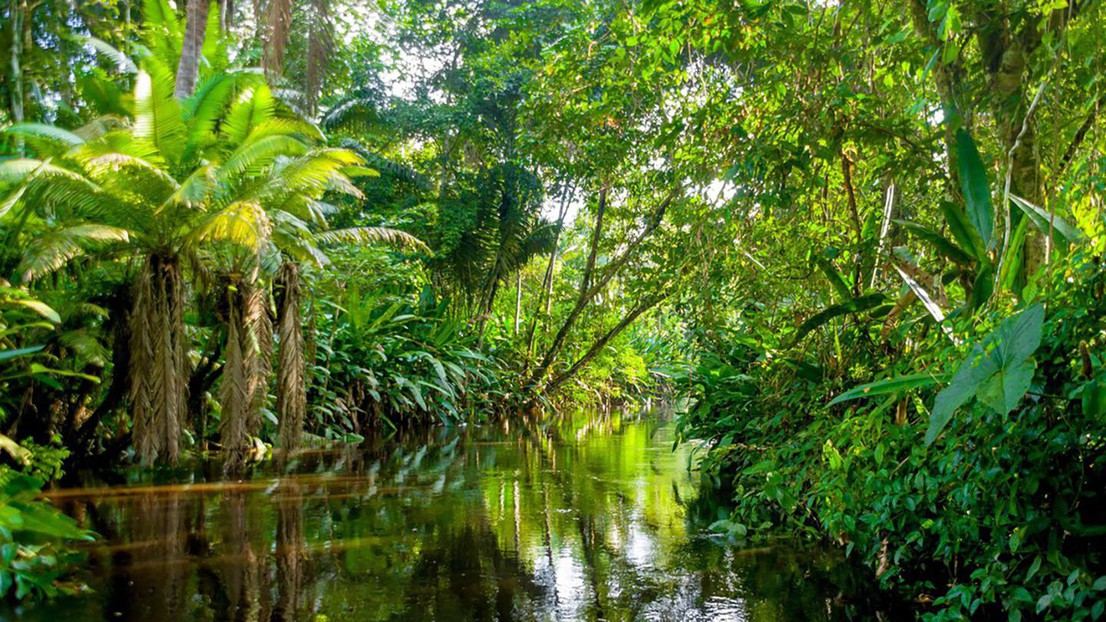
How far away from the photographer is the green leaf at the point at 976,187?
3691 mm

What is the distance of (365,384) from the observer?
1319 centimetres

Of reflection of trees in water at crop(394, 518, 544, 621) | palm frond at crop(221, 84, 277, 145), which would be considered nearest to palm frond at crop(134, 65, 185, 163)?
palm frond at crop(221, 84, 277, 145)

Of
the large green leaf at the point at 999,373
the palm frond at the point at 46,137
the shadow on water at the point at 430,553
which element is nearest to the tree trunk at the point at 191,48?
the palm frond at the point at 46,137

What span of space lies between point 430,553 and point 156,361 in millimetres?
4229

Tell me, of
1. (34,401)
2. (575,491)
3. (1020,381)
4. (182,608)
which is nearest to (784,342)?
(575,491)

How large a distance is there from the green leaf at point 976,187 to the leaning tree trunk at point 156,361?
269 inches

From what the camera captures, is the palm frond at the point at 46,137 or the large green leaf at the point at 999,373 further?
the palm frond at the point at 46,137

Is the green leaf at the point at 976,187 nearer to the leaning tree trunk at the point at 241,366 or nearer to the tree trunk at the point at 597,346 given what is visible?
the leaning tree trunk at the point at 241,366

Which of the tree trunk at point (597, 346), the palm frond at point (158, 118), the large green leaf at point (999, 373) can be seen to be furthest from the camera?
the tree trunk at point (597, 346)

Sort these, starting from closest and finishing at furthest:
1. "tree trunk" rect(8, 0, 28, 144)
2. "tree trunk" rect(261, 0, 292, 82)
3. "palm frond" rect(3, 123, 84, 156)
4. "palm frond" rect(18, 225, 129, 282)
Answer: "palm frond" rect(18, 225, 129, 282) < "palm frond" rect(3, 123, 84, 156) < "tree trunk" rect(8, 0, 28, 144) < "tree trunk" rect(261, 0, 292, 82)

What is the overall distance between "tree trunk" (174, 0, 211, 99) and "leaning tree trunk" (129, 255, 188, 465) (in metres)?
2.62

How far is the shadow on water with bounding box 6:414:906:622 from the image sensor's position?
3.86 metres

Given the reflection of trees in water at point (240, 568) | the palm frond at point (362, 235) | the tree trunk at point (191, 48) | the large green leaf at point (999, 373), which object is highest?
the tree trunk at point (191, 48)

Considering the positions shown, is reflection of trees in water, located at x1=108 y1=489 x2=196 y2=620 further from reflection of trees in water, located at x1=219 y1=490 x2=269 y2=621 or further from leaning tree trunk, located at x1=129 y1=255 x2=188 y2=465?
leaning tree trunk, located at x1=129 y1=255 x2=188 y2=465
